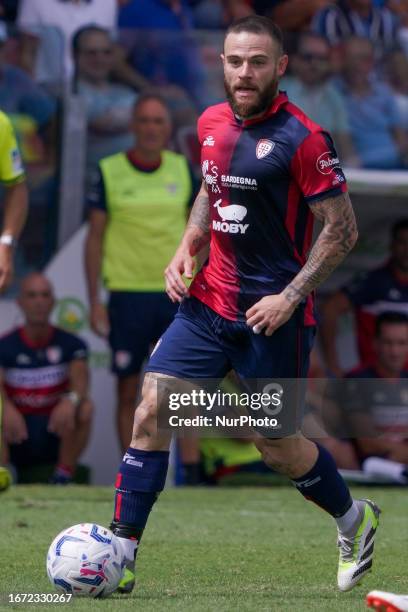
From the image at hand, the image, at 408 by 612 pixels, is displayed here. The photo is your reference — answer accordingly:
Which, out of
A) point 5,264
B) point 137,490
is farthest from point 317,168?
point 5,264

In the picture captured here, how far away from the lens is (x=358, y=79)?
1198 cm

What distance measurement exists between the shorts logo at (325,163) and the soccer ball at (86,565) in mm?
1767

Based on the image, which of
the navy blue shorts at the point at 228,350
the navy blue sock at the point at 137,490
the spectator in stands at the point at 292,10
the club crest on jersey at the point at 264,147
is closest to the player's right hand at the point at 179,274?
the navy blue shorts at the point at 228,350

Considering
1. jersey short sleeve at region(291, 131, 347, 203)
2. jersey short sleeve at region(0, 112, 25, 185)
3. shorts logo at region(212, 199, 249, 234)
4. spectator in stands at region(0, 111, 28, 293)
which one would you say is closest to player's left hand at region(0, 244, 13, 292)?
spectator in stands at region(0, 111, 28, 293)

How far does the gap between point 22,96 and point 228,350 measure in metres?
6.02

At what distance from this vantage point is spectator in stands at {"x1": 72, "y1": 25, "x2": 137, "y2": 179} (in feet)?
38.1

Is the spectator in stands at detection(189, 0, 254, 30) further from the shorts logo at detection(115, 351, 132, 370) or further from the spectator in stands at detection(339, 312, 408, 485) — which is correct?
the shorts logo at detection(115, 351, 132, 370)

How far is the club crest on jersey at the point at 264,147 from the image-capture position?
592 cm

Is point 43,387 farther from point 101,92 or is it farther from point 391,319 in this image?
point 391,319

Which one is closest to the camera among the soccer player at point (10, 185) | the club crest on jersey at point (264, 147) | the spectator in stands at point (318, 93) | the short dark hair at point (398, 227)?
the club crest on jersey at point (264, 147)

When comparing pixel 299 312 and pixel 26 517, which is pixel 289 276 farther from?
pixel 26 517

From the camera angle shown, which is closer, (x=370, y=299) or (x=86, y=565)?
(x=86, y=565)

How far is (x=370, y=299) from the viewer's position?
39.8 ft

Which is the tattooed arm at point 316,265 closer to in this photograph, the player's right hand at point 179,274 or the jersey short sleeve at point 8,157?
the player's right hand at point 179,274
